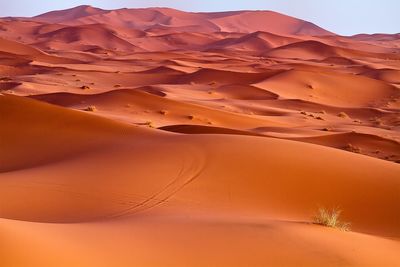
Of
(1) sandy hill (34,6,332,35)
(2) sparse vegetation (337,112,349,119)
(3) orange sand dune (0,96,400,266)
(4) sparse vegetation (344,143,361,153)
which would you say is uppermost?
(1) sandy hill (34,6,332,35)

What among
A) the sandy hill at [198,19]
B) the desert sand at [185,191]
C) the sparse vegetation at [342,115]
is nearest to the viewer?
the desert sand at [185,191]

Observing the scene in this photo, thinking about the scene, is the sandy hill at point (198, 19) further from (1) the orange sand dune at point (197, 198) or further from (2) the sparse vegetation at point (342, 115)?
(1) the orange sand dune at point (197, 198)

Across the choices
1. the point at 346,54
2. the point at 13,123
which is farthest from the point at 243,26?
the point at 13,123

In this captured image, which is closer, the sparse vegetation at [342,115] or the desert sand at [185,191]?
the desert sand at [185,191]

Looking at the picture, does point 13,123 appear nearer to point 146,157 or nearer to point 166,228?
point 146,157

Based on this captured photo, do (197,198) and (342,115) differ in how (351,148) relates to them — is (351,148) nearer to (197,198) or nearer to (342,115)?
(197,198)

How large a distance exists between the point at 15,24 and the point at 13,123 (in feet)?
270

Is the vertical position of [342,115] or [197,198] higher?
[342,115]

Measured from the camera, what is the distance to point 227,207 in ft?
23.7

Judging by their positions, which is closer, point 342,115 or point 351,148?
point 351,148

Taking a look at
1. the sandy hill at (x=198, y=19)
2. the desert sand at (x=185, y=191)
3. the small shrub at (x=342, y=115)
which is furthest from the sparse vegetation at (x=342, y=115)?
the sandy hill at (x=198, y=19)

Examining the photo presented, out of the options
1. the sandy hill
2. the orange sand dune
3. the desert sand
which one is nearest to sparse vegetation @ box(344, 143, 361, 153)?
the desert sand

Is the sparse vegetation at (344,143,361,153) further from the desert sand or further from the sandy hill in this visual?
the sandy hill

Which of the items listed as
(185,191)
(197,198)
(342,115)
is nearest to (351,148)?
(185,191)
